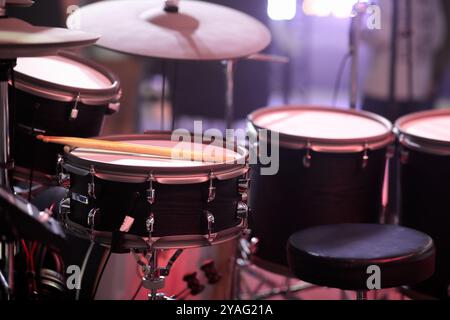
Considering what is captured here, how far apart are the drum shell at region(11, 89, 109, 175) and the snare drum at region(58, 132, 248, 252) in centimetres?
24

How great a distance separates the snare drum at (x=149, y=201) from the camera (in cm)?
195

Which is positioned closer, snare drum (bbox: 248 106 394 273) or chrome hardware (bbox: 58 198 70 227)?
chrome hardware (bbox: 58 198 70 227)

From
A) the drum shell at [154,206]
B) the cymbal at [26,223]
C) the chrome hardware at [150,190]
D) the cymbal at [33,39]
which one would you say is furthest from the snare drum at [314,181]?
the cymbal at [26,223]

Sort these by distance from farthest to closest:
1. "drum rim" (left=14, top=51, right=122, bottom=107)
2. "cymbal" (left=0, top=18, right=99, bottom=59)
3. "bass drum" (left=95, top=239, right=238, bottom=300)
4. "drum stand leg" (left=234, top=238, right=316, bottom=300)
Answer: "drum stand leg" (left=234, top=238, right=316, bottom=300), "bass drum" (left=95, top=239, right=238, bottom=300), "drum rim" (left=14, top=51, right=122, bottom=107), "cymbal" (left=0, top=18, right=99, bottom=59)

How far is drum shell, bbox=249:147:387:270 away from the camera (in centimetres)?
246

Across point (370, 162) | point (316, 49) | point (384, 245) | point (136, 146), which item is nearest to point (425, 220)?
point (370, 162)

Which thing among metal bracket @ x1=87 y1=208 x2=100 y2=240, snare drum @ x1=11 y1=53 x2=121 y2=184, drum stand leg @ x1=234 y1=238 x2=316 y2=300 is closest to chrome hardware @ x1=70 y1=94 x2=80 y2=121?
snare drum @ x1=11 y1=53 x2=121 y2=184

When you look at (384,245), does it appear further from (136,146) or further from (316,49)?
(316,49)

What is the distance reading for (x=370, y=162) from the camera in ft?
8.18

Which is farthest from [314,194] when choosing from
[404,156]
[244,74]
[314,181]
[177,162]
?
[244,74]

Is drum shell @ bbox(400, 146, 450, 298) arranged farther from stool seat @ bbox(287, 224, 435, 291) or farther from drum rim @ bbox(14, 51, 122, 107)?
drum rim @ bbox(14, 51, 122, 107)

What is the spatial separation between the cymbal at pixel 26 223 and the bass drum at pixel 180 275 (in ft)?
2.18

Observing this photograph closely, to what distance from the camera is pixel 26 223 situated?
1585 mm

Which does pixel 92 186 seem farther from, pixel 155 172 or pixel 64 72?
pixel 64 72
